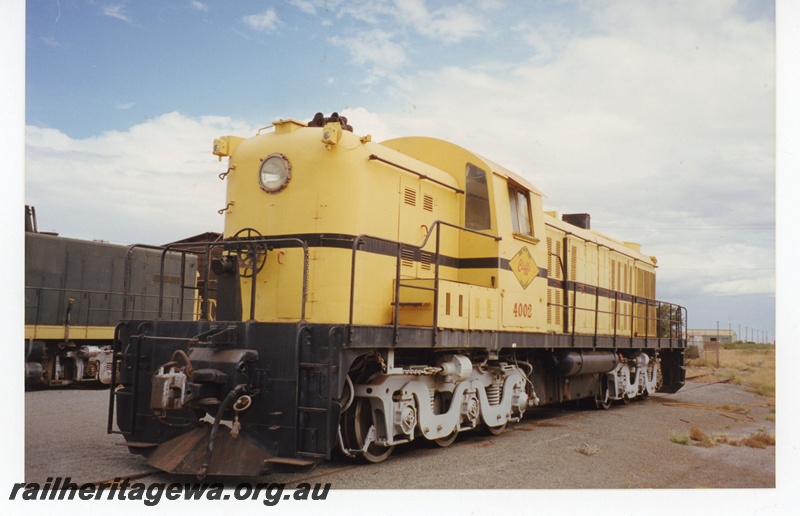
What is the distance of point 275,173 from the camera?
6832 mm

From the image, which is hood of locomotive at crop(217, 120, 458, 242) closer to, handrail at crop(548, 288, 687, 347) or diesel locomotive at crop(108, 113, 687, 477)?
diesel locomotive at crop(108, 113, 687, 477)

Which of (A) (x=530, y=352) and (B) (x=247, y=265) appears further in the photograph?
(A) (x=530, y=352)

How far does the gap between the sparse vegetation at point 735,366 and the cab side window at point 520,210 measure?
8629 millimetres

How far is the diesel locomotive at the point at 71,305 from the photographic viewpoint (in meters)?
12.4

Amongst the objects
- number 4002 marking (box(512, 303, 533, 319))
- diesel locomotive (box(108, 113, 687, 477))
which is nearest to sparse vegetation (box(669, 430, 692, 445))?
diesel locomotive (box(108, 113, 687, 477))

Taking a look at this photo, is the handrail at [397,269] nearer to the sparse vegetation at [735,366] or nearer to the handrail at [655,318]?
the handrail at [655,318]

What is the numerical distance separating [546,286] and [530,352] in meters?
0.95

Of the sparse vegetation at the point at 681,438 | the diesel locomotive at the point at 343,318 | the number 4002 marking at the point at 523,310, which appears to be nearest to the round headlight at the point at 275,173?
the diesel locomotive at the point at 343,318

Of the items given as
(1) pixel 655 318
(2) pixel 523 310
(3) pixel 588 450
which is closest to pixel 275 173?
(2) pixel 523 310

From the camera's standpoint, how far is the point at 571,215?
12758mm

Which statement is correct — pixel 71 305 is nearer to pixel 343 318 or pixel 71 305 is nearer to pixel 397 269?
pixel 343 318

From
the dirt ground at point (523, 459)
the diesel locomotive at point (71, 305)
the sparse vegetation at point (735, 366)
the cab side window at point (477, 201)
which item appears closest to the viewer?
the dirt ground at point (523, 459)
